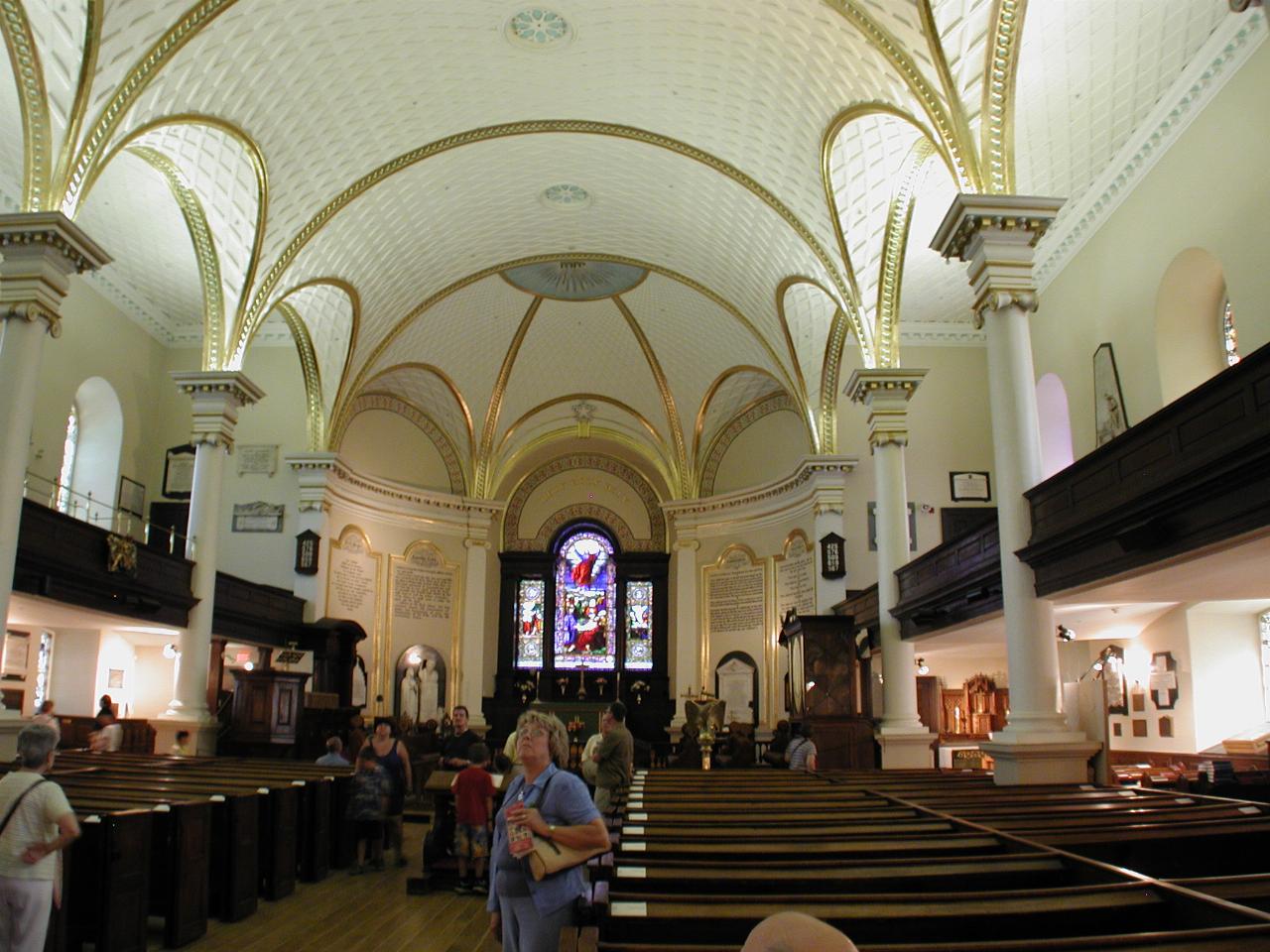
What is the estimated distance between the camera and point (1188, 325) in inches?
551

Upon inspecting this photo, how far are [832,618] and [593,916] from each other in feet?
40.9

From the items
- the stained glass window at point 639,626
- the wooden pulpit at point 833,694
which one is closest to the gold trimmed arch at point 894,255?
the wooden pulpit at point 833,694

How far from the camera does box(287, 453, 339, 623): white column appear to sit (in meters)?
20.7

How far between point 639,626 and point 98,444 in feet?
43.0

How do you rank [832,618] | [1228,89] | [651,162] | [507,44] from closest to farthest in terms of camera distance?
[1228,89] < [507,44] < [832,618] < [651,162]

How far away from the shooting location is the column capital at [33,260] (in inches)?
429

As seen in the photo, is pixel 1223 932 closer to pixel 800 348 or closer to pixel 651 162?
pixel 651 162

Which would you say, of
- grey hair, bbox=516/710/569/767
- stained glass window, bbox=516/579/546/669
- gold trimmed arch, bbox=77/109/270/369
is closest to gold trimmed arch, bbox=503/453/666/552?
stained glass window, bbox=516/579/546/669

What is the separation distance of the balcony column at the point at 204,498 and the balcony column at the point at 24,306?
457 centimetres

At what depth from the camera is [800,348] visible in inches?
806

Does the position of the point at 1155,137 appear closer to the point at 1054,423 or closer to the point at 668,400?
the point at 1054,423

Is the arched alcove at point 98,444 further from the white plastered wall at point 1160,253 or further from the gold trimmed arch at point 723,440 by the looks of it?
the white plastered wall at point 1160,253

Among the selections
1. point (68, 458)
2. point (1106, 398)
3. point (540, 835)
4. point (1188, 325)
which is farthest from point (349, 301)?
point (540, 835)

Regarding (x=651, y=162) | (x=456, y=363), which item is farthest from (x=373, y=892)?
(x=456, y=363)
